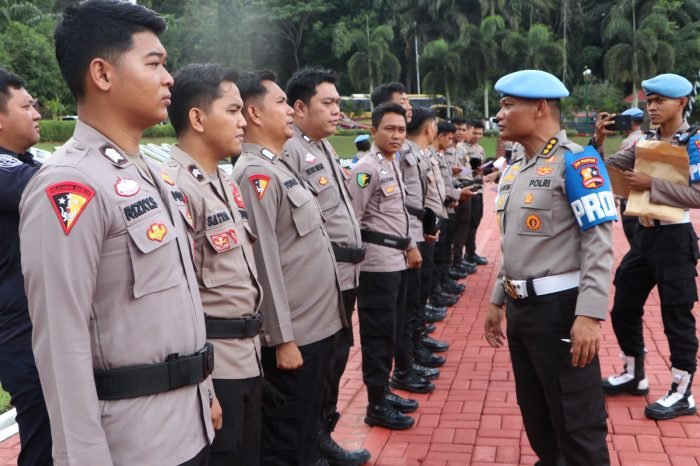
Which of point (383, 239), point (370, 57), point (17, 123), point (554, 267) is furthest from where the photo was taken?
point (370, 57)

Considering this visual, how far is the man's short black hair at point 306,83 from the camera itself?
3574mm

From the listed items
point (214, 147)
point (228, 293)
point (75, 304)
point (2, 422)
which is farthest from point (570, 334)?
point (2, 422)

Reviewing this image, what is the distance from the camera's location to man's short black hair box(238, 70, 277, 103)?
3.00m

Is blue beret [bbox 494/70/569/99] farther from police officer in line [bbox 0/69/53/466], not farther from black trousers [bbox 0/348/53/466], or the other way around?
black trousers [bbox 0/348/53/466]

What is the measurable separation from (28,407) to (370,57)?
37941mm

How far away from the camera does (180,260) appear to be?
1.80 meters

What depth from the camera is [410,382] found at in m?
4.61

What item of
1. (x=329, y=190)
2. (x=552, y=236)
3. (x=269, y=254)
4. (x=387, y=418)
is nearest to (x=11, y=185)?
(x=269, y=254)

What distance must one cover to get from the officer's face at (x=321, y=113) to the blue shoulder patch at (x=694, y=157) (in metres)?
2.06

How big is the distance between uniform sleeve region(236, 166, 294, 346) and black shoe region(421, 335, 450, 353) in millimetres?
2815

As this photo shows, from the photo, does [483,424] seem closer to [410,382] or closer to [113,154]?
[410,382]

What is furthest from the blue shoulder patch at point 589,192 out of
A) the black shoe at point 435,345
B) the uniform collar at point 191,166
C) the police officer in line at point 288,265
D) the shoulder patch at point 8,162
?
the black shoe at point 435,345

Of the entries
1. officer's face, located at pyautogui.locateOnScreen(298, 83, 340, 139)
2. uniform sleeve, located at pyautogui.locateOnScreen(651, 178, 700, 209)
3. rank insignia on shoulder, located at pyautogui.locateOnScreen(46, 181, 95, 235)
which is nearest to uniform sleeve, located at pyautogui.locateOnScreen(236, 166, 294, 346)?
officer's face, located at pyautogui.locateOnScreen(298, 83, 340, 139)

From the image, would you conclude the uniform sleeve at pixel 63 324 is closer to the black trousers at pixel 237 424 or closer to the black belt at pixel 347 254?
the black trousers at pixel 237 424
